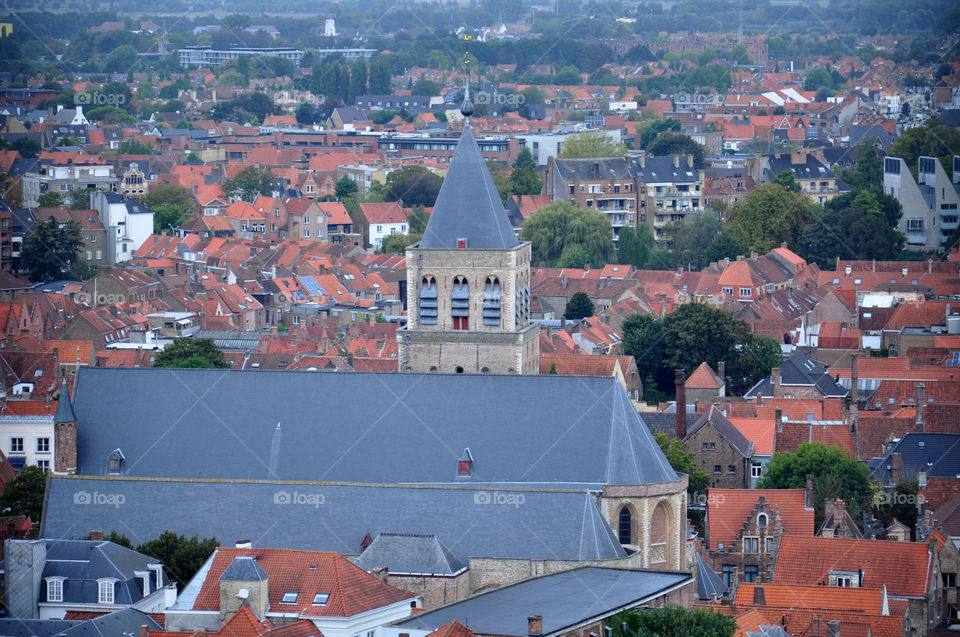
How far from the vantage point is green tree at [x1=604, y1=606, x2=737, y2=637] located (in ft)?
156

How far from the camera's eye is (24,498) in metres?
60.1

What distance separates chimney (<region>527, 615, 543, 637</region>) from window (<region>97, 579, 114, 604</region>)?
10.2 meters

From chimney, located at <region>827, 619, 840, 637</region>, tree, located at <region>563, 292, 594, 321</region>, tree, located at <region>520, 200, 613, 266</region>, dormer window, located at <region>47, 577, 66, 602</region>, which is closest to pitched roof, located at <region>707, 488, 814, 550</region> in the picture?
chimney, located at <region>827, 619, 840, 637</region>

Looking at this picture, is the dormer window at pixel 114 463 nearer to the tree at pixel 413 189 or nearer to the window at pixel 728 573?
the window at pixel 728 573

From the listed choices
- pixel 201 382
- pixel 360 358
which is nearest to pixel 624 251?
pixel 360 358

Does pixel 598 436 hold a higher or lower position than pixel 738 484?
higher

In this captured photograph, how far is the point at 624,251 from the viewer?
433 feet

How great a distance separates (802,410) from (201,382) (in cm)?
3333

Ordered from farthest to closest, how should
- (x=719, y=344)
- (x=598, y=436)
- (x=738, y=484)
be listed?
(x=719, y=344)
(x=738, y=484)
(x=598, y=436)

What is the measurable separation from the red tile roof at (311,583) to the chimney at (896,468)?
27.0m

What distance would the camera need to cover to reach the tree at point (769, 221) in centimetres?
13700

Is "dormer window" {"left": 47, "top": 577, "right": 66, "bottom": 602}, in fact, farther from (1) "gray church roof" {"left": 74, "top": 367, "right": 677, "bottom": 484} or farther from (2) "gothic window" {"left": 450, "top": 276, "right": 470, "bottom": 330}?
(2) "gothic window" {"left": 450, "top": 276, "right": 470, "bottom": 330}

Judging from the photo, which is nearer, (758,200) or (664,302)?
(664,302)

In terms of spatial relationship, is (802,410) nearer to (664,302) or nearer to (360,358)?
(360,358)
